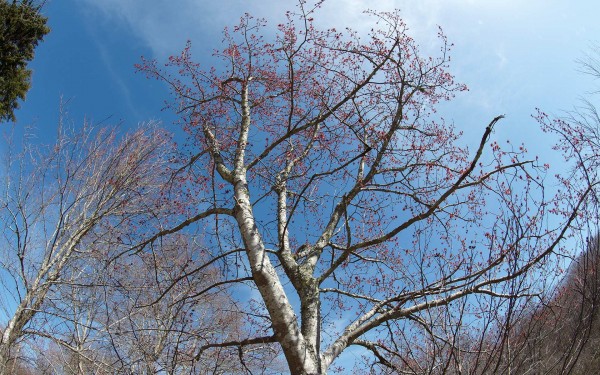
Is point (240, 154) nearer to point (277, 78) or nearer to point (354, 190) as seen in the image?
point (354, 190)

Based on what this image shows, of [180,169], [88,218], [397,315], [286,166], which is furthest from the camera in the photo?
[88,218]

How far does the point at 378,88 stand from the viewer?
14.7 ft

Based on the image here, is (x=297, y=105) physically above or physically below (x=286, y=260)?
above

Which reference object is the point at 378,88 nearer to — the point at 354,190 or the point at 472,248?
the point at 354,190

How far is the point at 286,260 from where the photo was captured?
12.0 feet

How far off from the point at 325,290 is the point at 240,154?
1.69 metres

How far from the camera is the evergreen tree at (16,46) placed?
24.5ft

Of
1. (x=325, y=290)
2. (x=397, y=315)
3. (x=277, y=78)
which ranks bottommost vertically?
(x=397, y=315)

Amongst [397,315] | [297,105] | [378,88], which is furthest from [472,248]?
[297,105]

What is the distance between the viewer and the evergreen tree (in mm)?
7480

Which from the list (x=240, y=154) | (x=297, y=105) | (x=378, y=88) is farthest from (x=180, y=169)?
(x=378, y=88)

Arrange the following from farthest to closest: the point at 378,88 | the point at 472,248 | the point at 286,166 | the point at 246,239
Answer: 1. the point at 286,166
2. the point at 378,88
3. the point at 246,239
4. the point at 472,248

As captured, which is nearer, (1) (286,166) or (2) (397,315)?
(2) (397,315)

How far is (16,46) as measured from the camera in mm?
7684
